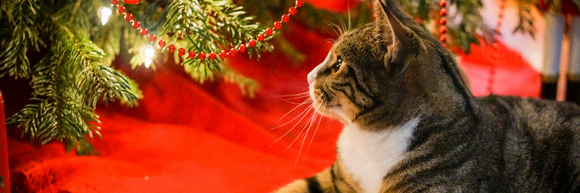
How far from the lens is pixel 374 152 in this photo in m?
0.76

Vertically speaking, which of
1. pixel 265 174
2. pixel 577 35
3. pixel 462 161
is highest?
→ pixel 577 35

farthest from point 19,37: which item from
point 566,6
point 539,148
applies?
point 566,6

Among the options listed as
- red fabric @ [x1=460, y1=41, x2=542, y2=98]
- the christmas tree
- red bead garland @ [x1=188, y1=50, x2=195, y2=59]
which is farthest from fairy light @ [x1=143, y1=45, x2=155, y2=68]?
red fabric @ [x1=460, y1=41, x2=542, y2=98]

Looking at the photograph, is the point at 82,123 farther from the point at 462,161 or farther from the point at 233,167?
the point at 462,161

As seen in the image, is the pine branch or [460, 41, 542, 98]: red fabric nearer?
the pine branch

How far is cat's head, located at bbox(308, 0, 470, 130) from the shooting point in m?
0.70

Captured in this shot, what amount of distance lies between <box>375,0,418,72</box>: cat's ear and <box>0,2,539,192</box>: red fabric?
421mm

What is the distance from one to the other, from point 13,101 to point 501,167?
1.04 m

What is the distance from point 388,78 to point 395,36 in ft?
0.25

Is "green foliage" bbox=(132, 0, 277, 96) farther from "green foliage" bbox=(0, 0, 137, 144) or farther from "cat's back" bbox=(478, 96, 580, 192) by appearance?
"cat's back" bbox=(478, 96, 580, 192)

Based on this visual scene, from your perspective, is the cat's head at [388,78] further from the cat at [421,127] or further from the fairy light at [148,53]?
the fairy light at [148,53]

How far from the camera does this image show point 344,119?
30.8 inches

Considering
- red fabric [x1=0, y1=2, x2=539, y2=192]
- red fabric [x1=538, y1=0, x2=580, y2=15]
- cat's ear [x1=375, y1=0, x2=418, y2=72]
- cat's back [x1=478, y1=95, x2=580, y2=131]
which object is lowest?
red fabric [x1=0, y1=2, x2=539, y2=192]

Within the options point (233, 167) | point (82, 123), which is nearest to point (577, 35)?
point (233, 167)
